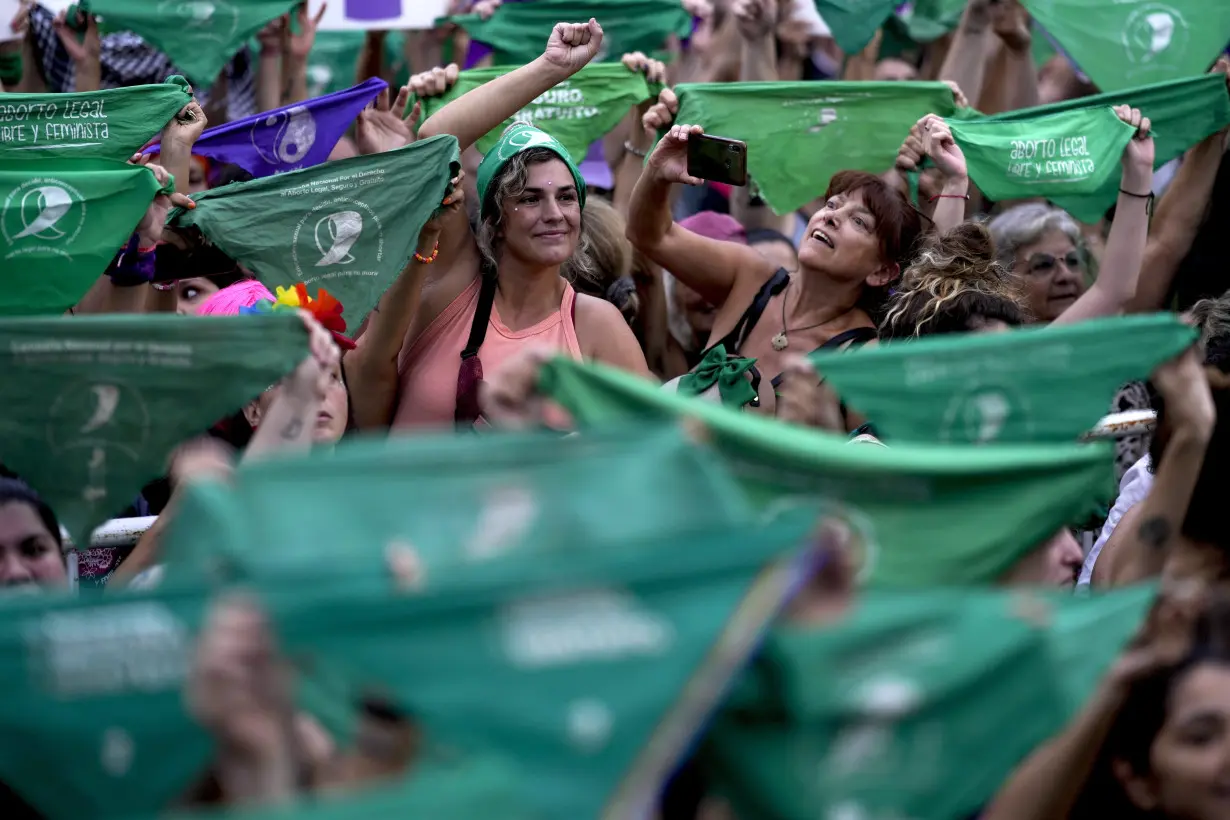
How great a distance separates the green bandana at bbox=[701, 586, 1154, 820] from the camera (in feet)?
7.16

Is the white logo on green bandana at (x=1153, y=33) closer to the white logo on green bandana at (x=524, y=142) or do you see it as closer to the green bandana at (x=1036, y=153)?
the green bandana at (x=1036, y=153)

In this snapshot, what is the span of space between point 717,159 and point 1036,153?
114 centimetres

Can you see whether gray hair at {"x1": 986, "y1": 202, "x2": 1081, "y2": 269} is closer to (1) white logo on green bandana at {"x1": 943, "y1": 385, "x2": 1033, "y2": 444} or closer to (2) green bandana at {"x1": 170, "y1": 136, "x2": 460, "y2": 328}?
(2) green bandana at {"x1": 170, "y1": 136, "x2": 460, "y2": 328}

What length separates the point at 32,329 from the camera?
3.31 meters

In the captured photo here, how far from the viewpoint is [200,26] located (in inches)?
235

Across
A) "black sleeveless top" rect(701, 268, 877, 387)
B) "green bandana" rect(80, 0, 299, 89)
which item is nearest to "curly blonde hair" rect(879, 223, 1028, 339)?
"black sleeveless top" rect(701, 268, 877, 387)

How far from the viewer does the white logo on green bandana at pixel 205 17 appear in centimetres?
595

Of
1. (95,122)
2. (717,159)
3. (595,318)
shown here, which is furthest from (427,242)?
(95,122)

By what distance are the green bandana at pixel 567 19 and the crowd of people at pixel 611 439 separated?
0.05 feet

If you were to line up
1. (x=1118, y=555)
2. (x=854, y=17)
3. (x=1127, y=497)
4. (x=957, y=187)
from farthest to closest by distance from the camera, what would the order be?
(x=854, y=17) < (x=957, y=187) < (x=1127, y=497) < (x=1118, y=555)

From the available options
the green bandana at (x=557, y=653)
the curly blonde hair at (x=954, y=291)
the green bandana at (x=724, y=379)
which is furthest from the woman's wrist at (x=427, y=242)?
the green bandana at (x=557, y=653)

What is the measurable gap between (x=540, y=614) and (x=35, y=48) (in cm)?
485

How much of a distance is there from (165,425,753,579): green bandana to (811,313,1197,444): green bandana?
80 cm

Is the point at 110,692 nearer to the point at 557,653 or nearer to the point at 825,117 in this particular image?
the point at 557,653
